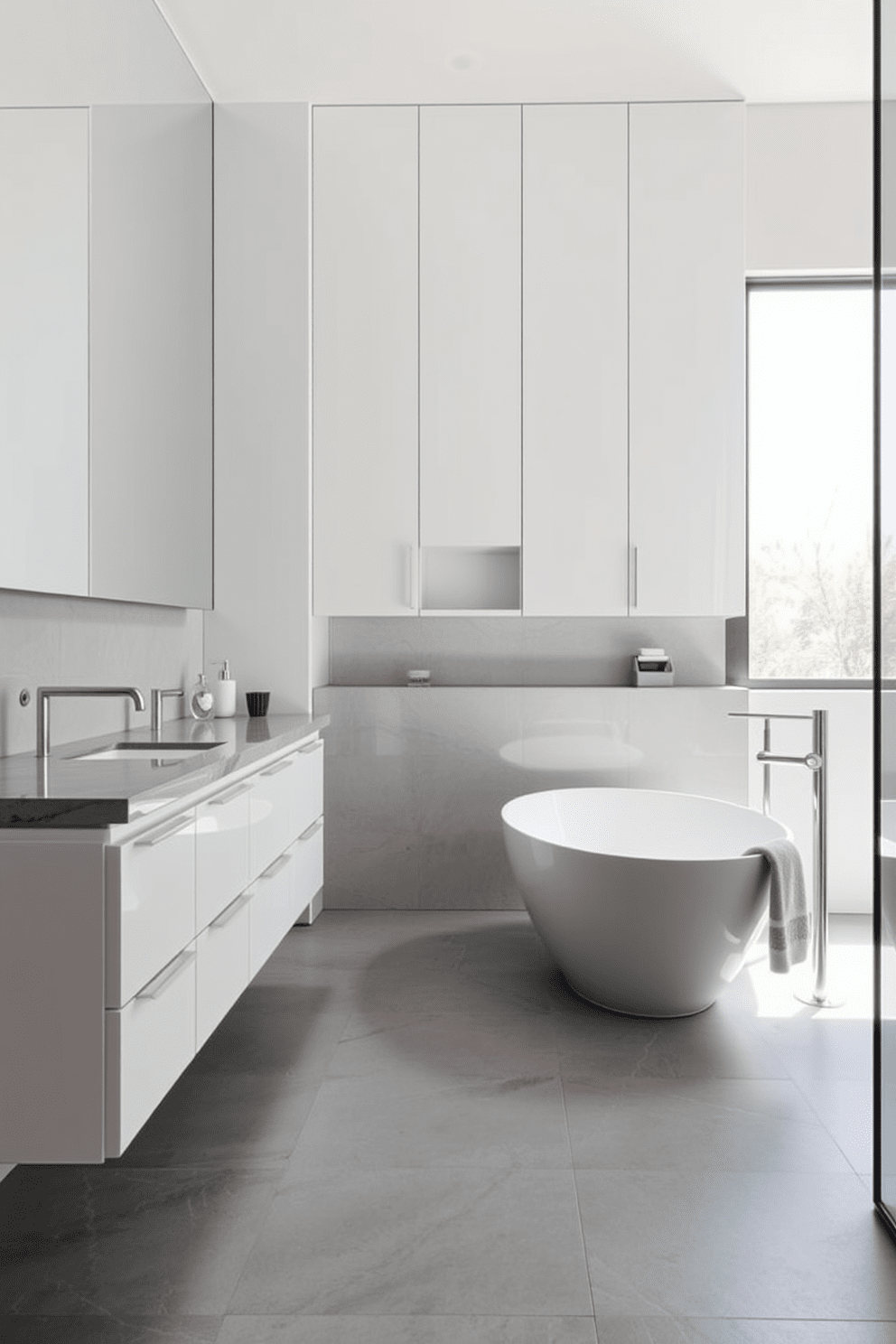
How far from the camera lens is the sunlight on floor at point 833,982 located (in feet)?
9.97

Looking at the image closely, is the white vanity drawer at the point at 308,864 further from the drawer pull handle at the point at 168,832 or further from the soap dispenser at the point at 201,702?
the drawer pull handle at the point at 168,832

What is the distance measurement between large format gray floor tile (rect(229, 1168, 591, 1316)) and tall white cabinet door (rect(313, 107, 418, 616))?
2388mm

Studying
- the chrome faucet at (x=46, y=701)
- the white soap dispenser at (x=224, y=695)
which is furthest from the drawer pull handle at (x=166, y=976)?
the white soap dispenser at (x=224, y=695)

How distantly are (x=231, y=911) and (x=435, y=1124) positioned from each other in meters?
0.69

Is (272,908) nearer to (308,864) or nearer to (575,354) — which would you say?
(308,864)

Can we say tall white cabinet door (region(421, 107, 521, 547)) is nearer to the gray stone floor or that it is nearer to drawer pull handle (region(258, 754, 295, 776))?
drawer pull handle (region(258, 754, 295, 776))

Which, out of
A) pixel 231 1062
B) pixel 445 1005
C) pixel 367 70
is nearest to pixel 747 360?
pixel 367 70

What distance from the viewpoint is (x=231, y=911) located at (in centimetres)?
235

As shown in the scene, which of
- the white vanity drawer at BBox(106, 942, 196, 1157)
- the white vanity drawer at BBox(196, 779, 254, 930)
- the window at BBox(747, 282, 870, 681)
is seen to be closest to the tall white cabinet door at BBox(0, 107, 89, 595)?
the white vanity drawer at BBox(196, 779, 254, 930)

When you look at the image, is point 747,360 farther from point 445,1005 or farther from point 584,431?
point 445,1005

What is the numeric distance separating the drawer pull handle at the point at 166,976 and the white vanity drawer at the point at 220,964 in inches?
3.1

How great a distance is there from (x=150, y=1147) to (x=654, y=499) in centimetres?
290

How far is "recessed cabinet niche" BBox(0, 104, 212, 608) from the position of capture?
88.6 inches

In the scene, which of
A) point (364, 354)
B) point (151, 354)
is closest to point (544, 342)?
point (364, 354)
